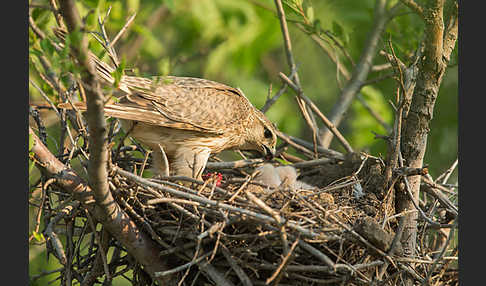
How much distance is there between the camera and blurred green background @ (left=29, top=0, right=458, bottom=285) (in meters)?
7.13

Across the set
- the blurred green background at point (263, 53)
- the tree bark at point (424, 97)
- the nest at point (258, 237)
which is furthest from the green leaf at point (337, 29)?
the nest at point (258, 237)

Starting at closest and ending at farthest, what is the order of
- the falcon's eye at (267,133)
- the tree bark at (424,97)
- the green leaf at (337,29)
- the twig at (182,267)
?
1. the twig at (182,267)
2. the tree bark at (424,97)
3. the green leaf at (337,29)
4. the falcon's eye at (267,133)

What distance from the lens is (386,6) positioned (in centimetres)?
676

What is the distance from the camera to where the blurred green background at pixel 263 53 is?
7129 millimetres

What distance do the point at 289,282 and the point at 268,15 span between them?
550cm

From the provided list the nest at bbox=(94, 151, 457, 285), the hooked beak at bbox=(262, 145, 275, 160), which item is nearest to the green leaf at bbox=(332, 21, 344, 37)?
the hooked beak at bbox=(262, 145, 275, 160)

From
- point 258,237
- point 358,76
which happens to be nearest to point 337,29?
point 358,76

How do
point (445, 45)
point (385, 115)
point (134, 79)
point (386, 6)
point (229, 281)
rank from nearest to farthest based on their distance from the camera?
point (229, 281) < point (445, 45) < point (134, 79) < point (386, 6) < point (385, 115)

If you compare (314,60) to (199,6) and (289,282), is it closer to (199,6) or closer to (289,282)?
(199,6)

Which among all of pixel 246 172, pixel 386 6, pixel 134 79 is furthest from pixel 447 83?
pixel 134 79

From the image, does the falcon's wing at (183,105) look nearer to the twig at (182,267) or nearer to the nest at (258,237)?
the nest at (258,237)

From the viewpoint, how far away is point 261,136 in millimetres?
6070

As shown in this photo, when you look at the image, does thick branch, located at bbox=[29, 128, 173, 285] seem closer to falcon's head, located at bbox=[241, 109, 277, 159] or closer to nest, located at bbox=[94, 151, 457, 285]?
nest, located at bbox=[94, 151, 457, 285]

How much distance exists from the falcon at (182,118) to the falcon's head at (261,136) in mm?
55
